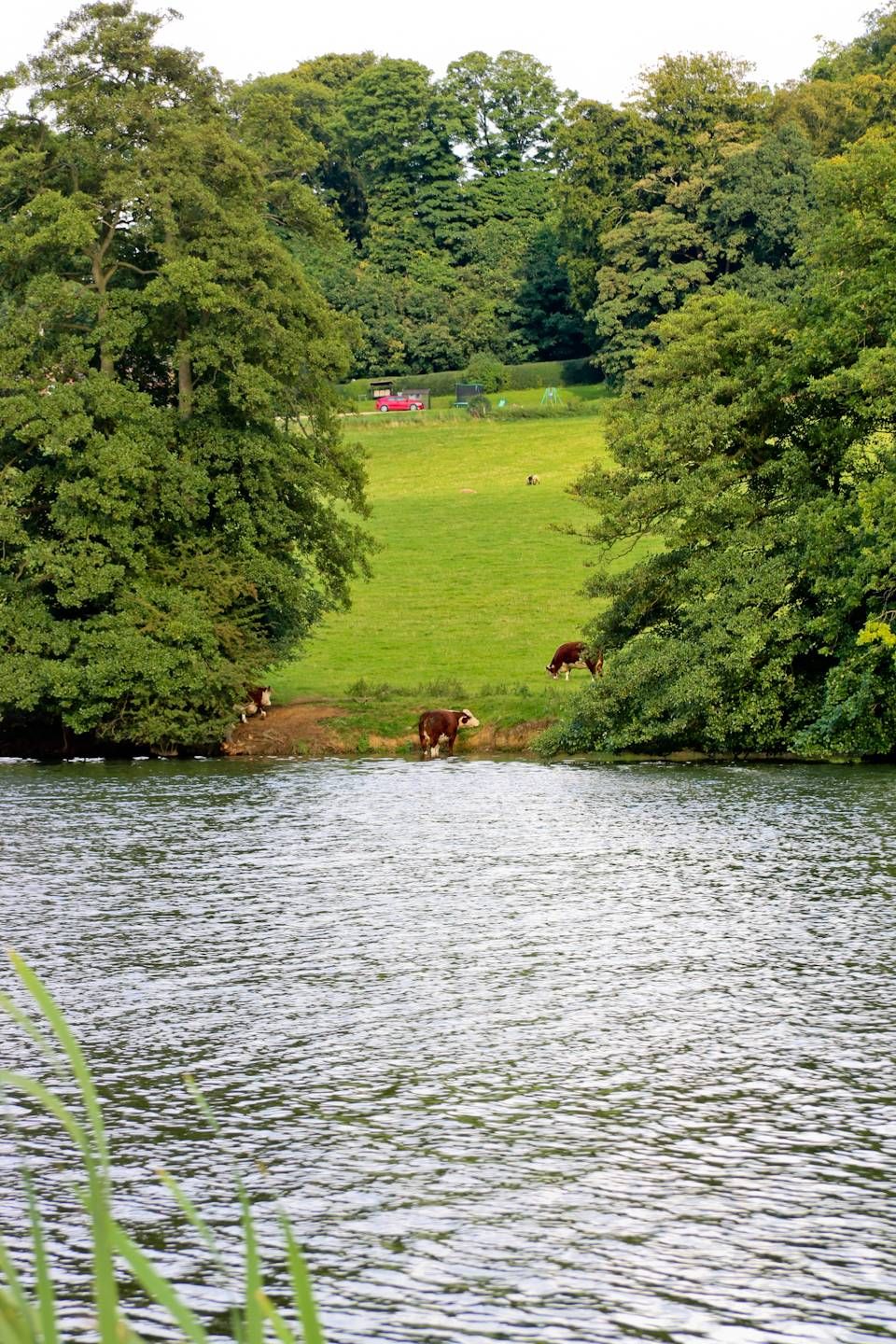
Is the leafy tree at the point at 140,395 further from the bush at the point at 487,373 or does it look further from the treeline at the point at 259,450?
the bush at the point at 487,373

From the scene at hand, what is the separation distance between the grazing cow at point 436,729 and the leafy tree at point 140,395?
12.7 ft

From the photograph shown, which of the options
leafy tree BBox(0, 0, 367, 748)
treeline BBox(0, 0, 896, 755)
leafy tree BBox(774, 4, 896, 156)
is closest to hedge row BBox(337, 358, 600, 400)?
leafy tree BBox(774, 4, 896, 156)

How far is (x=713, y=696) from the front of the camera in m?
31.4

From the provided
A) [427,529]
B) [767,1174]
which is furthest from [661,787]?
[427,529]

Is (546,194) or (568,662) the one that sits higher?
(546,194)

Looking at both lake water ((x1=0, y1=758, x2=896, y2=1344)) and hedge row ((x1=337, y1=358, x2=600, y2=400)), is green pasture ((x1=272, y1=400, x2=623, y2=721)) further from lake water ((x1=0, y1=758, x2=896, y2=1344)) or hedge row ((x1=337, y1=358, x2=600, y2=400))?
lake water ((x1=0, y1=758, x2=896, y2=1344))

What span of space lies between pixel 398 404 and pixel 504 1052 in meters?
85.8

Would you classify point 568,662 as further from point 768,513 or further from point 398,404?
point 398,404

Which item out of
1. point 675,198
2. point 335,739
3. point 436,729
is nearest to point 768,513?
point 436,729

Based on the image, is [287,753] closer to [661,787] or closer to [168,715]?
[168,715]

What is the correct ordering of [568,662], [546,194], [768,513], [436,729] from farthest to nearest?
[546,194] < [568,662] < [436,729] < [768,513]

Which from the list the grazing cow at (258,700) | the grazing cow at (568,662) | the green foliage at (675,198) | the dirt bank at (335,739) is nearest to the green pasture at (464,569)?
the grazing cow at (568,662)

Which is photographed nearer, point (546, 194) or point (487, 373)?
point (487, 373)

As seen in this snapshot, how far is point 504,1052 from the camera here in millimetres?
12969
